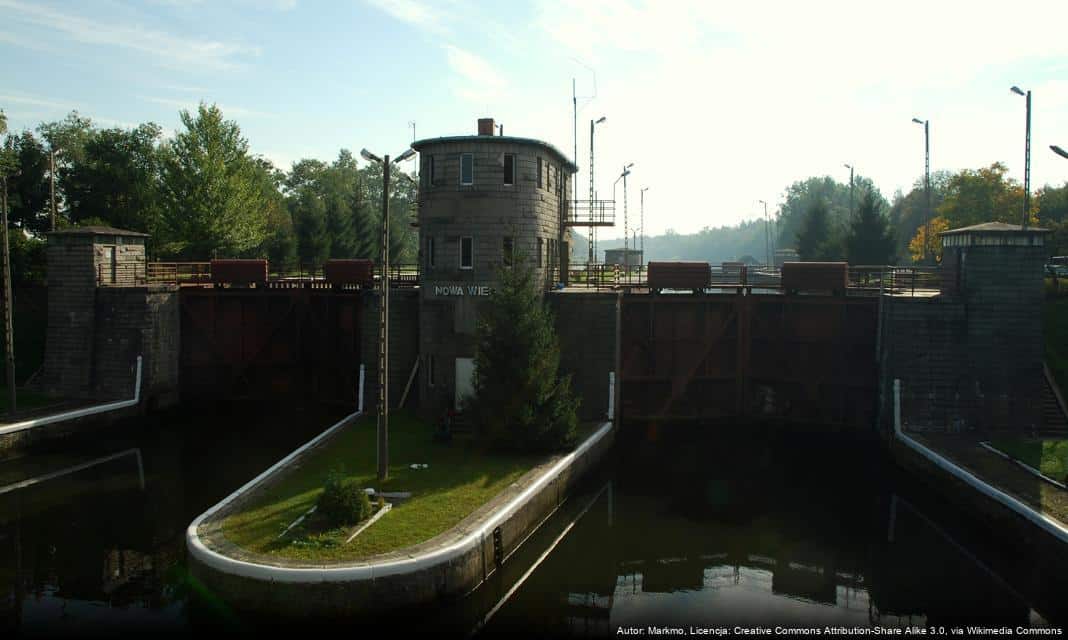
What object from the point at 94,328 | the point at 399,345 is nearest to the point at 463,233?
the point at 399,345

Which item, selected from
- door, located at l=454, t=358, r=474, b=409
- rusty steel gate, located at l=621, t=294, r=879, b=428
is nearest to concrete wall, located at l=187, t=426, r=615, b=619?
door, located at l=454, t=358, r=474, b=409

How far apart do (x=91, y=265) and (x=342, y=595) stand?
25.3 metres

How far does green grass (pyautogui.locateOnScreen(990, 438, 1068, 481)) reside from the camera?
2127 centimetres

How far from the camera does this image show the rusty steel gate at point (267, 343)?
34969 mm

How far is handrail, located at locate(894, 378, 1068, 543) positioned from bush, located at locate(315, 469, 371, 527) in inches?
634

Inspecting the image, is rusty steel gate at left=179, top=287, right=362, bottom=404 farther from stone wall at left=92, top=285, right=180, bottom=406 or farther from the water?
the water

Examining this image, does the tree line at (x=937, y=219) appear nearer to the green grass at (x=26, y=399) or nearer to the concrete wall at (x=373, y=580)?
the concrete wall at (x=373, y=580)

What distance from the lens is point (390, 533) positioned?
1672cm

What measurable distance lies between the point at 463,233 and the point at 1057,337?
24919mm

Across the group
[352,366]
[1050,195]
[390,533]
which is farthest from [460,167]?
[1050,195]

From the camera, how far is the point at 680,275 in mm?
33219

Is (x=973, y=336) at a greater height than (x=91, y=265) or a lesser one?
lesser

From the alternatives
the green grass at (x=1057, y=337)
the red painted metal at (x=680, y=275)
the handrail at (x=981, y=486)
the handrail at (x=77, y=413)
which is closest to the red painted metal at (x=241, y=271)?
the handrail at (x=77, y=413)

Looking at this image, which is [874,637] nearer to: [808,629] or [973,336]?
[808,629]
